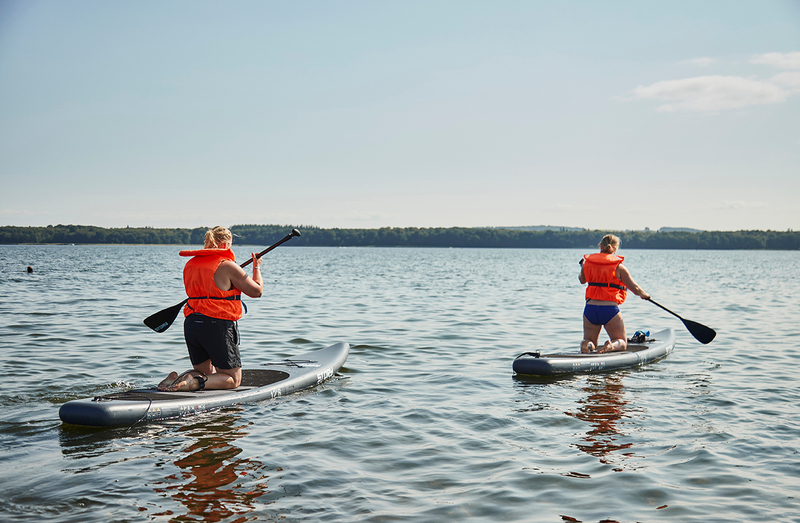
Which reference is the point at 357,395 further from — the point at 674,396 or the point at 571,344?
the point at 571,344

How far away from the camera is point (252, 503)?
3996mm

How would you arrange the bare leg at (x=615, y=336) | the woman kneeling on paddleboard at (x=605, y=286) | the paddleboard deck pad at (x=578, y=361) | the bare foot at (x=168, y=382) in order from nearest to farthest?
1. the bare foot at (x=168, y=382)
2. the paddleboard deck pad at (x=578, y=361)
3. the woman kneeling on paddleboard at (x=605, y=286)
4. the bare leg at (x=615, y=336)

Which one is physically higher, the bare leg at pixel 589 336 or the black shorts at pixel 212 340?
the black shorts at pixel 212 340

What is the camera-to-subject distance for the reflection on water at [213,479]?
3871 mm

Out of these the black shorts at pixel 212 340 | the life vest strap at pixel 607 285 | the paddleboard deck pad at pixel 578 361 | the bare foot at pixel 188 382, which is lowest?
the paddleboard deck pad at pixel 578 361

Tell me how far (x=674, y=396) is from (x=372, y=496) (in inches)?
182

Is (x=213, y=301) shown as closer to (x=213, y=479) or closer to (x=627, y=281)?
(x=213, y=479)

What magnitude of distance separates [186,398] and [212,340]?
606mm

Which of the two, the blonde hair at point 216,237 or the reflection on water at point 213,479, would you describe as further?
the blonde hair at point 216,237

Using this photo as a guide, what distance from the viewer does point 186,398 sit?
5770 millimetres

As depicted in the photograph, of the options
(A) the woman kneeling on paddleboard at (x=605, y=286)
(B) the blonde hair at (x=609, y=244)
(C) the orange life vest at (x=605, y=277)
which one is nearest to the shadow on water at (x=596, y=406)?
(A) the woman kneeling on paddleboard at (x=605, y=286)

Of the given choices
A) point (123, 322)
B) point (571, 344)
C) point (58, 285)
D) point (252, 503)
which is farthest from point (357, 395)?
point (58, 285)

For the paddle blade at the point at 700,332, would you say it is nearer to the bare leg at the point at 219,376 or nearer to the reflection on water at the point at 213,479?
the bare leg at the point at 219,376

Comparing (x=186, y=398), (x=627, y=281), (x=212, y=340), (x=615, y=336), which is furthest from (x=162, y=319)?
(x=615, y=336)
